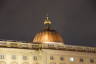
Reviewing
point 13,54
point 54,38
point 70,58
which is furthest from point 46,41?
point 13,54

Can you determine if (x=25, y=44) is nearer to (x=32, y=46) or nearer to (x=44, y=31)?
(x=32, y=46)

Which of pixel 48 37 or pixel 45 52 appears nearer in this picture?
pixel 45 52

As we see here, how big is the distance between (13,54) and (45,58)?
704 cm

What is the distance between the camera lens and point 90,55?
93.2 meters

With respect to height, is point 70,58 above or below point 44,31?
below

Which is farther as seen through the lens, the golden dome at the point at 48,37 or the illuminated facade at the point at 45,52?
the golden dome at the point at 48,37

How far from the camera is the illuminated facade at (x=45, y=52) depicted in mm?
82688

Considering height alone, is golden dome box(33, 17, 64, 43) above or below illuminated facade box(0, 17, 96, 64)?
above

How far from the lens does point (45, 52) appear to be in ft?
286

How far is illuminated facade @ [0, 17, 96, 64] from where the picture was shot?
82.7m

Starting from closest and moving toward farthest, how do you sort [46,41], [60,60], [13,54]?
[13,54] < [60,60] < [46,41]

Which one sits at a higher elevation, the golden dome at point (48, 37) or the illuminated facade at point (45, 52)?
the golden dome at point (48, 37)

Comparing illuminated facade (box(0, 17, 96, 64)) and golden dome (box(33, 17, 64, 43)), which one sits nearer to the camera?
illuminated facade (box(0, 17, 96, 64))

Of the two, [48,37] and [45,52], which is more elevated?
[48,37]
